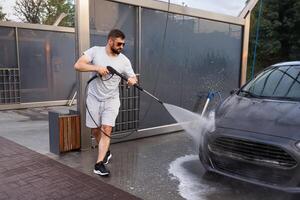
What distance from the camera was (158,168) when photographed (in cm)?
443

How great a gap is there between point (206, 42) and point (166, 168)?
355 cm

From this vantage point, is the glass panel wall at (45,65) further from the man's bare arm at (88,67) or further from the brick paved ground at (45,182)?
the man's bare arm at (88,67)

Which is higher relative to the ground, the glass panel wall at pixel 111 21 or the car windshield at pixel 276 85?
the glass panel wall at pixel 111 21

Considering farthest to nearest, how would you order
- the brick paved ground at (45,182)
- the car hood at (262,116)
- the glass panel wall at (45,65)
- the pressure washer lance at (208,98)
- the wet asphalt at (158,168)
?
1. the glass panel wall at (45,65)
2. the pressure washer lance at (208,98)
3. the wet asphalt at (158,168)
4. the brick paved ground at (45,182)
5. the car hood at (262,116)

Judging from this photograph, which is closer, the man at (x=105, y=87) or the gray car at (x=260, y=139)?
the gray car at (x=260, y=139)

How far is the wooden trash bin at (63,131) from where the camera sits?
4.72 meters

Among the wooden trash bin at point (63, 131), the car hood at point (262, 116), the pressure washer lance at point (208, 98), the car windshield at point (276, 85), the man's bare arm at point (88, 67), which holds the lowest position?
the wooden trash bin at point (63, 131)

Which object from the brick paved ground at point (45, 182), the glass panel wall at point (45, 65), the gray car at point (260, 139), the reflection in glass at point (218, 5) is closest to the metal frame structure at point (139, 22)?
the reflection in glass at point (218, 5)

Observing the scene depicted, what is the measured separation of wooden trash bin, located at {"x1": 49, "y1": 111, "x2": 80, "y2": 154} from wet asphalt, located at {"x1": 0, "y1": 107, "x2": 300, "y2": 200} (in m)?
0.13

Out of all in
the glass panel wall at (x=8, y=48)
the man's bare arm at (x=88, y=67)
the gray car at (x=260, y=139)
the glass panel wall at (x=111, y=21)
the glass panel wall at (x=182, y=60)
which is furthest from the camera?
the glass panel wall at (x=8, y=48)

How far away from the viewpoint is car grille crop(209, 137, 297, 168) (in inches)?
121

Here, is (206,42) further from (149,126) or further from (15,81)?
(15,81)

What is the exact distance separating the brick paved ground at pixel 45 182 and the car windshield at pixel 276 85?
2.16m

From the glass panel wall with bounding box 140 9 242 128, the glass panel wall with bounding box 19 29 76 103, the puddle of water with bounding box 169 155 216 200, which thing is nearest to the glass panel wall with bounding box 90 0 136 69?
the glass panel wall with bounding box 140 9 242 128
